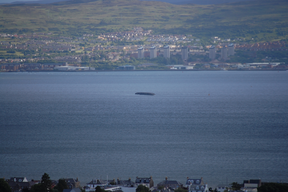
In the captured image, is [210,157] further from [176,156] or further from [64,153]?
[64,153]

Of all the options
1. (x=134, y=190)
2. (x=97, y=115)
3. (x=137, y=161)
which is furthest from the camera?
(x=97, y=115)

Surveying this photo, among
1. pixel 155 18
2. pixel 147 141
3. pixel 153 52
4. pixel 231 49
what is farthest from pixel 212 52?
pixel 147 141

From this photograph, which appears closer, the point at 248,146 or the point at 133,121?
the point at 248,146

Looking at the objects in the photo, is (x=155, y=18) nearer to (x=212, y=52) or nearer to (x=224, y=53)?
(x=212, y=52)

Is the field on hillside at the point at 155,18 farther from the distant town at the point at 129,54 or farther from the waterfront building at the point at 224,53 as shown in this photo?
the waterfront building at the point at 224,53

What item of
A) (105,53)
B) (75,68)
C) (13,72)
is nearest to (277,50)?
(105,53)

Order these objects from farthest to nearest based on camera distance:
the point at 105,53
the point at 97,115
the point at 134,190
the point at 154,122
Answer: the point at 105,53 → the point at 97,115 → the point at 154,122 → the point at 134,190

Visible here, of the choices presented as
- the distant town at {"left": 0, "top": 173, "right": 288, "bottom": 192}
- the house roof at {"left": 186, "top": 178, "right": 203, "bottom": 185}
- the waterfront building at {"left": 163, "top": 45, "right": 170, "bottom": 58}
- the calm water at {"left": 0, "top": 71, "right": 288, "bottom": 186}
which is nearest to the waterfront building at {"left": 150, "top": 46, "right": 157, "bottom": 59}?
the waterfront building at {"left": 163, "top": 45, "right": 170, "bottom": 58}

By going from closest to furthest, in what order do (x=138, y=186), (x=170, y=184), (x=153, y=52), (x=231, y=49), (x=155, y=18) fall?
1. (x=138, y=186)
2. (x=170, y=184)
3. (x=231, y=49)
4. (x=153, y=52)
5. (x=155, y=18)
